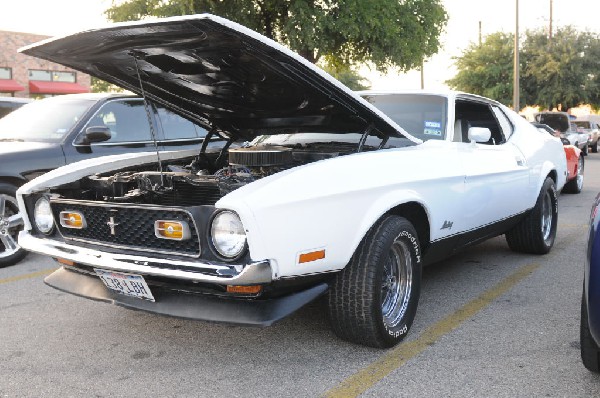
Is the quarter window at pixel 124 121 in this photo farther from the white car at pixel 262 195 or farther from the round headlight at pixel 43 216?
the round headlight at pixel 43 216

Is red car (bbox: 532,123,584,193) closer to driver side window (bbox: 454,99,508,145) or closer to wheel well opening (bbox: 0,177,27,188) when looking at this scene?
driver side window (bbox: 454,99,508,145)

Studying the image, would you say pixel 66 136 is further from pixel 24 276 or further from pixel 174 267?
pixel 174 267

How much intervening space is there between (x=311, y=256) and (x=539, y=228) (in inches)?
132

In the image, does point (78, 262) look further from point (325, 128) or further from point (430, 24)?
point (430, 24)

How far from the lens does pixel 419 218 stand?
3.75 m

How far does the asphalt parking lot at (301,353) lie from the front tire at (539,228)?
93 centimetres

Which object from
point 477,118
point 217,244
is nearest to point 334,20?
point 477,118

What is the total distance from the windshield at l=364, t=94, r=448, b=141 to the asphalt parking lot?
3.88ft

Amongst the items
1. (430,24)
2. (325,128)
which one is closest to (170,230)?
(325,128)

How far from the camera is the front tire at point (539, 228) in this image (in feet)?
17.9

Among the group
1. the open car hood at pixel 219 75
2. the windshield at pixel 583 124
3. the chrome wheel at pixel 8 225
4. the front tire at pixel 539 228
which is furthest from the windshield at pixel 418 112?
the windshield at pixel 583 124

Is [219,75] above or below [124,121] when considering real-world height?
above

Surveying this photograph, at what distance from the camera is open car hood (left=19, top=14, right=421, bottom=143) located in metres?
3.08

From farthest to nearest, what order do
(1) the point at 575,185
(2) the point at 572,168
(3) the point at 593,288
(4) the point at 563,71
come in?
(4) the point at 563,71 < (1) the point at 575,185 < (2) the point at 572,168 < (3) the point at 593,288
